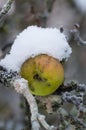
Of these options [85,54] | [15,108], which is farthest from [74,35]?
[85,54]

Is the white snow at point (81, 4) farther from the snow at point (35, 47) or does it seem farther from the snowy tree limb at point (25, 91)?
the snowy tree limb at point (25, 91)

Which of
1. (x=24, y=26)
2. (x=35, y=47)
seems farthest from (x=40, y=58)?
(x=24, y=26)

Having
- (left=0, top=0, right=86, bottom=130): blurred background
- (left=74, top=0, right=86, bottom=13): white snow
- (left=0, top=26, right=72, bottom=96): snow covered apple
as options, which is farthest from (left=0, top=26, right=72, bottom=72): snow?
(left=74, top=0, right=86, bottom=13): white snow

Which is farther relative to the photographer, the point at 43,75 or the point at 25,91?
the point at 43,75

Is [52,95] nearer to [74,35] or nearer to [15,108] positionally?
[74,35]

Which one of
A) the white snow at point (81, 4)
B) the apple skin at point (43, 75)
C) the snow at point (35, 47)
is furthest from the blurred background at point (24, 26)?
the apple skin at point (43, 75)

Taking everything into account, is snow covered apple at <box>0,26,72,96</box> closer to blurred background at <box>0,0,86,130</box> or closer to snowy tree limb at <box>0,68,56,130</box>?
snowy tree limb at <box>0,68,56,130</box>

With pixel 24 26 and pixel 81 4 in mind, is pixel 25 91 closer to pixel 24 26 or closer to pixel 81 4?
pixel 24 26
